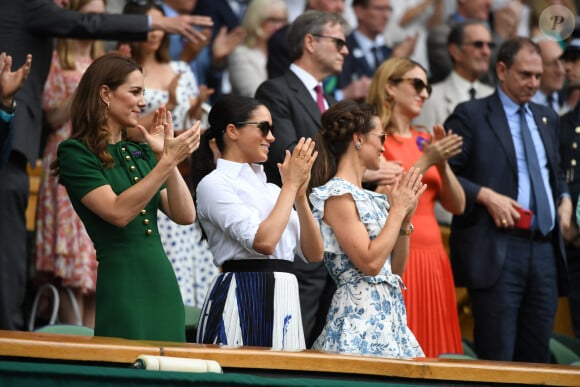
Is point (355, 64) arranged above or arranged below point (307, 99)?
above

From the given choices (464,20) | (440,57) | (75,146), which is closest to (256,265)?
(75,146)

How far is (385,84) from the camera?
684 centimetres

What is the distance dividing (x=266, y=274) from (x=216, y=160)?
0.66 metres

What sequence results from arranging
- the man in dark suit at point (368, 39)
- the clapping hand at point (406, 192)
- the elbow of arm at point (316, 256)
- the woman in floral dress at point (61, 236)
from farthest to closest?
the man in dark suit at point (368, 39)
the woman in floral dress at point (61, 236)
the clapping hand at point (406, 192)
the elbow of arm at point (316, 256)

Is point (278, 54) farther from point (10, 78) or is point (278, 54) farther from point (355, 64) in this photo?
point (10, 78)

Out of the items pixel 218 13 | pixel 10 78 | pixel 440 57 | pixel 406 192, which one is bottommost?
pixel 406 192

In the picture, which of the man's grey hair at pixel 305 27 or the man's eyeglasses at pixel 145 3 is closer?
the man's grey hair at pixel 305 27

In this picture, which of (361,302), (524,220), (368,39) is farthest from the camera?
(368,39)

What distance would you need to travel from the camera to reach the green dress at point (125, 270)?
447cm

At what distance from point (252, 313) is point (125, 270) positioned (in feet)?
2.13

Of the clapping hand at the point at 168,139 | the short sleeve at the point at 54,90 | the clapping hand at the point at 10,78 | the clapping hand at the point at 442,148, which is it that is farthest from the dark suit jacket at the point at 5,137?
the clapping hand at the point at 442,148

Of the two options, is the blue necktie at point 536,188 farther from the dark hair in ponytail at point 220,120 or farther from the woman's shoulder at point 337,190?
the dark hair in ponytail at point 220,120

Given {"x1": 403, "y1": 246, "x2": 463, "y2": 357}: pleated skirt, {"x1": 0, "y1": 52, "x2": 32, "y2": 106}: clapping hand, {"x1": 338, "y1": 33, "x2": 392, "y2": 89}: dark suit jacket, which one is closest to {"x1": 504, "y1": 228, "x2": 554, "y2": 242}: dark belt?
{"x1": 403, "y1": 246, "x2": 463, "y2": 357}: pleated skirt

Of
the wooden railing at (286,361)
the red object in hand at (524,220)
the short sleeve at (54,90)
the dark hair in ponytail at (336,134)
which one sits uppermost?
the short sleeve at (54,90)
